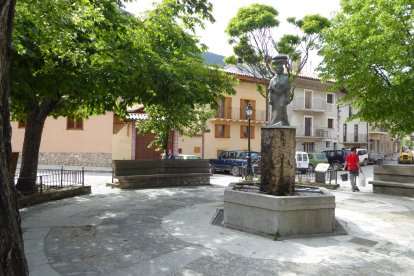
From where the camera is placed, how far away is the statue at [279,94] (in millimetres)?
7583

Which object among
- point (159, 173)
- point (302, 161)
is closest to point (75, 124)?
point (159, 173)

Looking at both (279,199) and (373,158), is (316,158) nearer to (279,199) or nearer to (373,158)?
(373,158)

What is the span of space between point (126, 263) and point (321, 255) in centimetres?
305

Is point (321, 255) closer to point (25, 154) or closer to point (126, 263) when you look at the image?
point (126, 263)

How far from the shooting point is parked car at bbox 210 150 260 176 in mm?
21453

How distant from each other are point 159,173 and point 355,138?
36956mm

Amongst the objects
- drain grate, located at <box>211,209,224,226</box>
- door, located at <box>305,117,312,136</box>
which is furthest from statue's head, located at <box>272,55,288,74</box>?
door, located at <box>305,117,312,136</box>

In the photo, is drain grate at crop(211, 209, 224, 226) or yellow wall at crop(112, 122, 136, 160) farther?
yellow wall at crop(112, 122, 136, 160)

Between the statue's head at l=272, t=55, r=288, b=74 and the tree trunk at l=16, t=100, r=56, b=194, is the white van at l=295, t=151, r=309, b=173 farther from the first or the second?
the tree trunk at l=16, t=100, r=56, b=194

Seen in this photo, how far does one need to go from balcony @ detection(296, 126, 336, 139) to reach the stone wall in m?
21.6

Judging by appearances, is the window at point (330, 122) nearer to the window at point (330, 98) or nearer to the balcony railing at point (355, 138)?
the window at point (330, 98)

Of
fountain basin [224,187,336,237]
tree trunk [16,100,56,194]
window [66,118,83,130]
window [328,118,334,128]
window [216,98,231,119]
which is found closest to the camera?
fountain basin [224,187,336,237]

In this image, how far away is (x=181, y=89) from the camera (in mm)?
9953

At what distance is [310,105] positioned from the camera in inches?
1524
